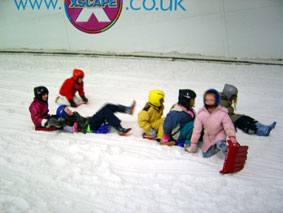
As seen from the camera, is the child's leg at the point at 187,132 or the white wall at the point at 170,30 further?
the white wall at the point at 170,30

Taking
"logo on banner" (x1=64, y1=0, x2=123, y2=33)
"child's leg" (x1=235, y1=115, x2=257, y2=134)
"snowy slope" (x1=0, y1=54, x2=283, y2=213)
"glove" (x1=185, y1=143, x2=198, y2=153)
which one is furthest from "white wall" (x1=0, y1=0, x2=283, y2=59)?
"glove" (x1=185, y1=143, x2=198, y2=153)

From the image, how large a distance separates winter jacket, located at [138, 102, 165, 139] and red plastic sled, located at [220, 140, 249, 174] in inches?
37.7

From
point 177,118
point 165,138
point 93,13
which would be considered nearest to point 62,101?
point 165,138

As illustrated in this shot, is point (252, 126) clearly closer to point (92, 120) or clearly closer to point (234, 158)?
point (234, 158)

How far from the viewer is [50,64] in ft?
24.1

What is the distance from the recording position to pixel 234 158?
2.63m

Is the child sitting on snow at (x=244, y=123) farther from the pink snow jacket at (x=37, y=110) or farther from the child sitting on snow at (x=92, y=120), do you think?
the pink snow jacket at (x=37, y=110)

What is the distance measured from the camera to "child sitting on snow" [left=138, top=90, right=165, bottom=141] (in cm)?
320

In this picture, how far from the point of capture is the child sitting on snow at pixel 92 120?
11.4 ft

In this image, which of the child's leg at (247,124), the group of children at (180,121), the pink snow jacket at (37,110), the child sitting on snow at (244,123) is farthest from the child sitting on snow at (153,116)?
the pink snow jacket at (37,110)

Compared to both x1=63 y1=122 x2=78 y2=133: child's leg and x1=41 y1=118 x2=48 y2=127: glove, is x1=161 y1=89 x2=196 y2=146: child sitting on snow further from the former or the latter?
x1=41 y1=118 x2=48 y2=127: glove

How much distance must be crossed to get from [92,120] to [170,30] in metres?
5.34

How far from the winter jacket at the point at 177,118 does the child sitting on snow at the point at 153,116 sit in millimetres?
172

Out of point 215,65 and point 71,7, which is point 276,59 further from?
point 71,7
